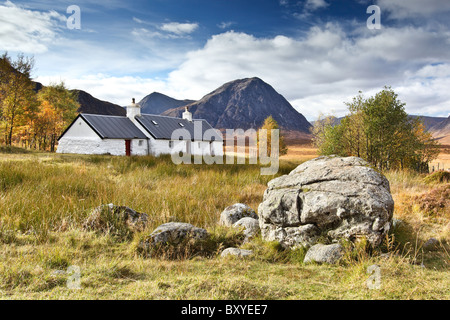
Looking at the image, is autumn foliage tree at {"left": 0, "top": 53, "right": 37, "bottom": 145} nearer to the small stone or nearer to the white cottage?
the white cottage

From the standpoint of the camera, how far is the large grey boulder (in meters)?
4.81

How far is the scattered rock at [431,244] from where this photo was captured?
5242mm

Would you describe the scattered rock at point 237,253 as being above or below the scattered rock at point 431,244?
above

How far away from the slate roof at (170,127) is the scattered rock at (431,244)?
106 ft

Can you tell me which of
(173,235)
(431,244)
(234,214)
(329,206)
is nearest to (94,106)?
(234,214)

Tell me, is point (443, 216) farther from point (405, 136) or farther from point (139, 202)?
point (405, 136)

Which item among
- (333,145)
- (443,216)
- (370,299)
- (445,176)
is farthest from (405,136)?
(370,299)

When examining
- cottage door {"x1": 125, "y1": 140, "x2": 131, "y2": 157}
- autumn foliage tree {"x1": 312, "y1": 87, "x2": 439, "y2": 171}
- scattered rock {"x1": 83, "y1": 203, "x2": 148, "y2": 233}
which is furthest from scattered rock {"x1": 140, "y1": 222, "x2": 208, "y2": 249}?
cottage door {"x1": 125, "y1": 140, "x2": 131, "y2": 157}

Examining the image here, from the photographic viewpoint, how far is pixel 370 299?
117 inches

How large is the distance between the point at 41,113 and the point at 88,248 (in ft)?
146

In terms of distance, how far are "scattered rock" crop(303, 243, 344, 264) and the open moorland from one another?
0.43 feet

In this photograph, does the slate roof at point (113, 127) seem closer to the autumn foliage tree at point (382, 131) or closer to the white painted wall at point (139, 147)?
the white painted wall at point (139, 147)

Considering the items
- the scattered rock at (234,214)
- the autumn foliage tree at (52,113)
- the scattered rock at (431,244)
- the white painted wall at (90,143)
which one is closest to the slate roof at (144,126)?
the white painted wall at (90,143)

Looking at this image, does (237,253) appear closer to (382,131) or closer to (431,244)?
(431,244)
